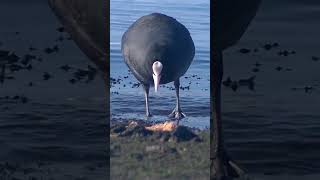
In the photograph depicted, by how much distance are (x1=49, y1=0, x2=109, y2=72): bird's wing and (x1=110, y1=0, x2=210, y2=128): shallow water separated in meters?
0.07

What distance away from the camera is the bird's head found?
432 cm

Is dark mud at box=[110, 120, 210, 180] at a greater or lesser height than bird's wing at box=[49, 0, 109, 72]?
lesser

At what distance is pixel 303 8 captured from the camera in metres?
4.41

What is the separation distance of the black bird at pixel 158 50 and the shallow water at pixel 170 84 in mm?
35

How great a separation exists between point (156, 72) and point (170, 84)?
124mm

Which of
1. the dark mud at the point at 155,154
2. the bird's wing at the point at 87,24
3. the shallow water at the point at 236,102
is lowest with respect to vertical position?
the dark mud at the point at 155,154

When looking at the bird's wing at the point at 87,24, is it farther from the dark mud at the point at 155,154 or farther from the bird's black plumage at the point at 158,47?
the dark mud at the point at 155,154

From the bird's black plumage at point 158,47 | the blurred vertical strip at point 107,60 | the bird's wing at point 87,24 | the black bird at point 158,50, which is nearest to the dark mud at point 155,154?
the blurred vertical strip at point 107,60

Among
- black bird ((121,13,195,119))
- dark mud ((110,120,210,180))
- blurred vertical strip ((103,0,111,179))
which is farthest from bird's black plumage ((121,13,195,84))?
dark mud ((110,120,210,180))

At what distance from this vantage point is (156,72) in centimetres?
433

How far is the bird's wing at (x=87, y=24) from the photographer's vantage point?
433 centimetres

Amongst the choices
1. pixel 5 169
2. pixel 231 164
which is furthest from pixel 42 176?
pixel 231 164

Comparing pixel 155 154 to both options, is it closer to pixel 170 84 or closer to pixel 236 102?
pixel 170 84

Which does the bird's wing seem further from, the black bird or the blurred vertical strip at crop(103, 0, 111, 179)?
the black bird
